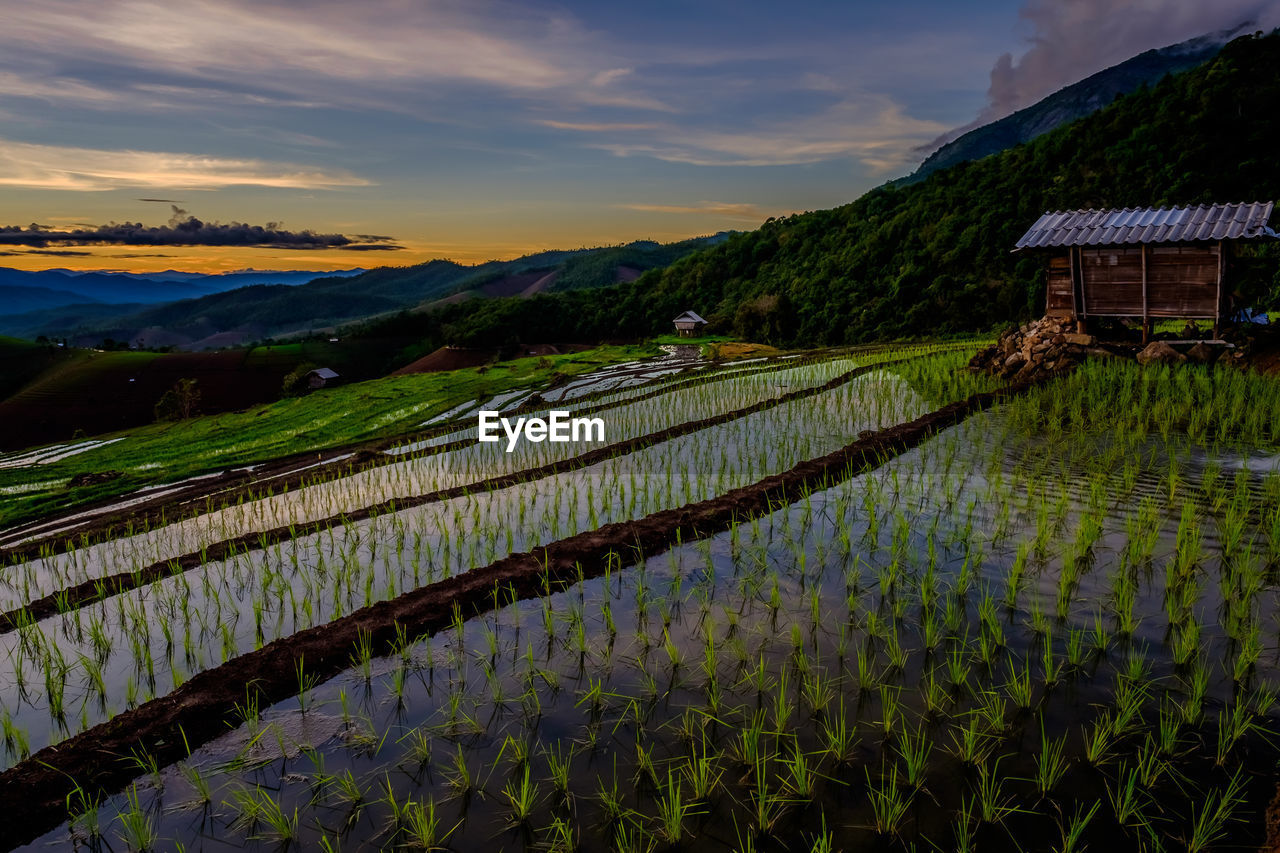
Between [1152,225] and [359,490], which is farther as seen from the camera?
[1152,225]

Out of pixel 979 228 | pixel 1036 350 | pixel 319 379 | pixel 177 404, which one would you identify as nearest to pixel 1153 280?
pixel 1036 350

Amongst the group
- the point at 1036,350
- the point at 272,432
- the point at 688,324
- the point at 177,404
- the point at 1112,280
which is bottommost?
the point at 177,404

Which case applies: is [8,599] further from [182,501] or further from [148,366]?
[148,366]

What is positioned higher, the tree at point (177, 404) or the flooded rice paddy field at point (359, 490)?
the flooded rice paddy field at point (359, 490)

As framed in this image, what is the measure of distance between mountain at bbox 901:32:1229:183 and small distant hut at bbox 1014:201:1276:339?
160956 mm

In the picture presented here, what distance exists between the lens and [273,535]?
711cm

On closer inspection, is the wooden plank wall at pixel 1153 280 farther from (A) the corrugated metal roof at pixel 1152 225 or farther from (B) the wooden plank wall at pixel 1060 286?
(A) the corrugated metal roof at pixel 1152 225

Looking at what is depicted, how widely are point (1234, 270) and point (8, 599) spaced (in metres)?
20.4

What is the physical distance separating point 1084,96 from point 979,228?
156160mm

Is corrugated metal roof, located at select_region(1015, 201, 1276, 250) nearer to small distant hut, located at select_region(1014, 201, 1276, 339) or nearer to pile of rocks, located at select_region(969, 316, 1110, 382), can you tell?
small distant hut, located at select_region(1014, 201, 1276, 339)

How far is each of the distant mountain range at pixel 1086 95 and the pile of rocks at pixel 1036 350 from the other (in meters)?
160

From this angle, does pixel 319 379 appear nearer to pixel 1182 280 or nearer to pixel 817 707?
pixel 1182 280

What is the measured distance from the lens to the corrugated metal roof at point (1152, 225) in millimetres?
12922

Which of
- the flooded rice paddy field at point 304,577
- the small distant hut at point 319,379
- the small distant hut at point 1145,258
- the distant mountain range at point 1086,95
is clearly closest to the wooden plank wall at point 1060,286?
the small distant hut at point 1145,258
